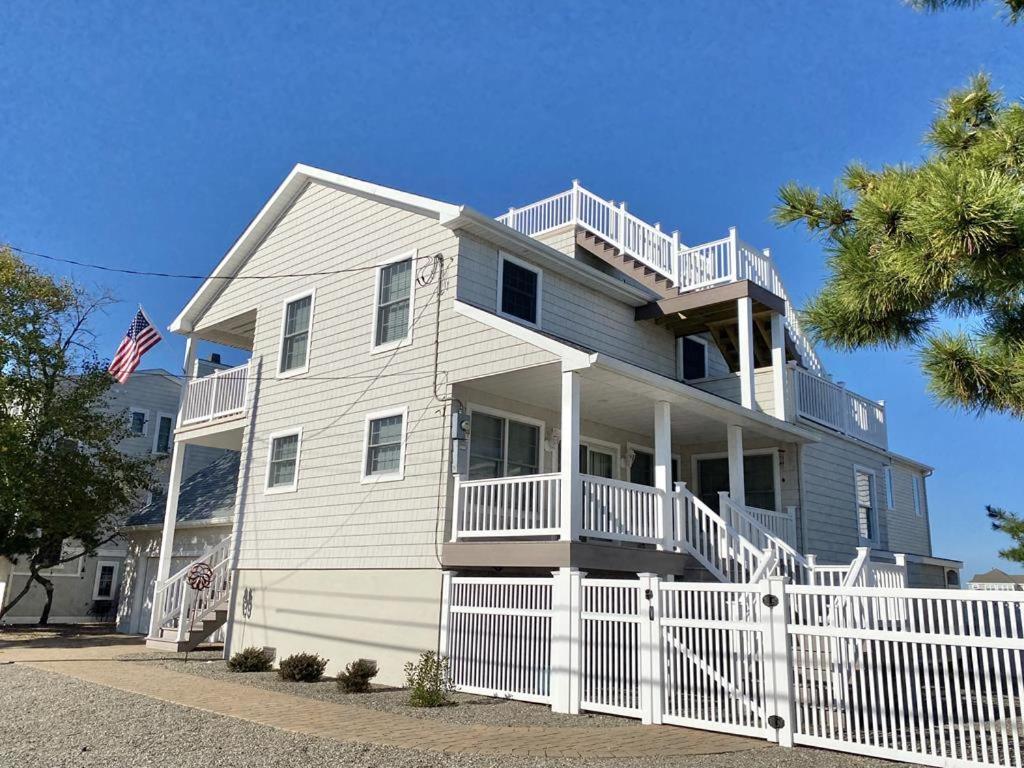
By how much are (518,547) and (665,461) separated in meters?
2.88

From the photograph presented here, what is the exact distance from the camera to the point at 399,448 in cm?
1354

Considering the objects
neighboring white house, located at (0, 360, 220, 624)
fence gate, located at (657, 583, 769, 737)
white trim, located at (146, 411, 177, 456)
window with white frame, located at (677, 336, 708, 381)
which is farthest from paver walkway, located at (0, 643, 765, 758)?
white trim, located at (146, 411, 177, 456)

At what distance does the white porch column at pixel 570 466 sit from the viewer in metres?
10.9

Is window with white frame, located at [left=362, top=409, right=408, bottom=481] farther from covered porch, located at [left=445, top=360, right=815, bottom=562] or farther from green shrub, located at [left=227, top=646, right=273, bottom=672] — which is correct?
green shrub, located at [left=227, top=646, right=273, bottom=672]

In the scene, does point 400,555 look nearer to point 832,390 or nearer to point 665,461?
point 665,461

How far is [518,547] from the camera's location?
37.2 feet

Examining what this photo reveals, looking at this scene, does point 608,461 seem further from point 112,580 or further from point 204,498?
point 112,580

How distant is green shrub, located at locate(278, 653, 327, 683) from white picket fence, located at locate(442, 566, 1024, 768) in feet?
8.33

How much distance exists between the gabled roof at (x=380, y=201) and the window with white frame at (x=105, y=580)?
11369 mm

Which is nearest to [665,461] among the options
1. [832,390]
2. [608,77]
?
[832,390]

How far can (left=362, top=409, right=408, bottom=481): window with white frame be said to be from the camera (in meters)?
13.5

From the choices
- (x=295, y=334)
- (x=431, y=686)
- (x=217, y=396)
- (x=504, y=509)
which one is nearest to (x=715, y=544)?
(x=504, y=509)

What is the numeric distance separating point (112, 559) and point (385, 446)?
679 inches

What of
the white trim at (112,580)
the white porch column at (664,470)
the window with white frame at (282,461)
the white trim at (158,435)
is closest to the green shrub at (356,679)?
the white porch column at (664,470)
